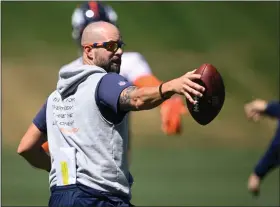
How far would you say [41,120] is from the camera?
6.36 metres

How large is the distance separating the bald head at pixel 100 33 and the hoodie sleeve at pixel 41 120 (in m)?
0.57

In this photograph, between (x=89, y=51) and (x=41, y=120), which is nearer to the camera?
(x=89, y=51)

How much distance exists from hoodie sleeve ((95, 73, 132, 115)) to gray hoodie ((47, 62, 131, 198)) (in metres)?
0.06

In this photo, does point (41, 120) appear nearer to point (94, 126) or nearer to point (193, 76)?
point (94, 126)

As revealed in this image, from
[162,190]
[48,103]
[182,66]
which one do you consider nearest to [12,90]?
[182,66]

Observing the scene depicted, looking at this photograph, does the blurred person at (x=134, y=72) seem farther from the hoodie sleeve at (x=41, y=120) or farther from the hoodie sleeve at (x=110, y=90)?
the hoodie sleeve at (x=110, y=90)

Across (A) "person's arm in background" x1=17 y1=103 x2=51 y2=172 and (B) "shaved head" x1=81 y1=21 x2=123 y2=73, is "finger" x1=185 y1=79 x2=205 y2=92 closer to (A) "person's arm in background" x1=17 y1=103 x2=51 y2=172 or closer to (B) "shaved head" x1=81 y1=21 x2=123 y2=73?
(B) "shaved head" x1=81 y1=21 x2=123 y2=73

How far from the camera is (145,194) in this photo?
13656 mm

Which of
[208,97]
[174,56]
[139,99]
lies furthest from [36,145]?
[174,56]

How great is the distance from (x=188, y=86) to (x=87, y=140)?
874mm

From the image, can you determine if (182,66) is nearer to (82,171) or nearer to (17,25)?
(17,25)

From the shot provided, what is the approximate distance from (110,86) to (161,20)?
71.2 ft

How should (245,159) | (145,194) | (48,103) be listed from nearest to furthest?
(48,103), (145,194), (245,159)

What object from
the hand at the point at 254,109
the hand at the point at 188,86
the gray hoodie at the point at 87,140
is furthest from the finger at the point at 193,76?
the hand at the point at 254,109
